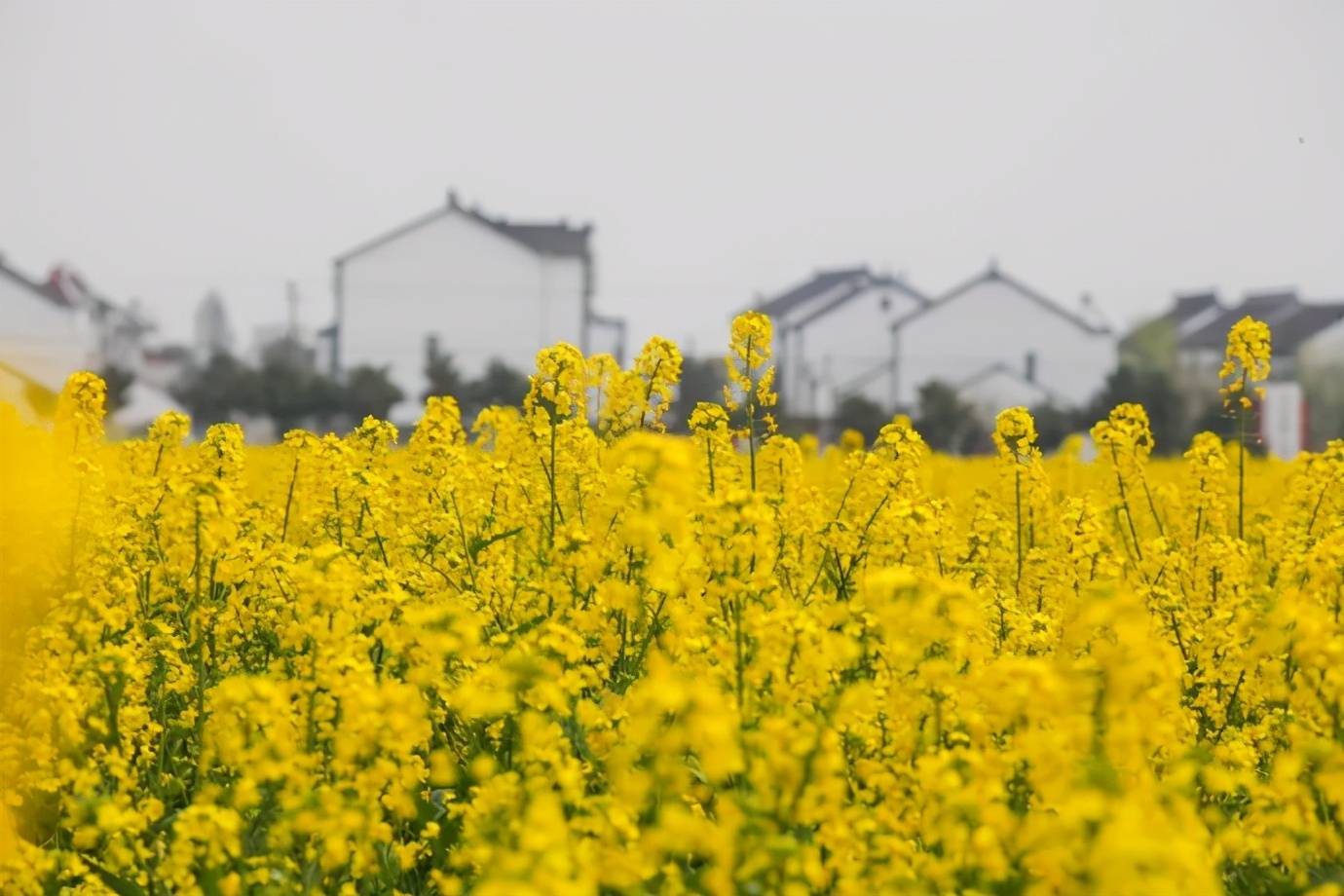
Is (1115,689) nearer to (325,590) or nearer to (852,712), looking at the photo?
(852,712)

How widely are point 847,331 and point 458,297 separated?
49.7ft

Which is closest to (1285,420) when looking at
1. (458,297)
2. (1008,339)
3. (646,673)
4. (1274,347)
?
(1274,347)

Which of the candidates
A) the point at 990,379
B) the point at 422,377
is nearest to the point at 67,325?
the point at 422,377

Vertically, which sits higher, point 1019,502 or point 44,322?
point 44,322

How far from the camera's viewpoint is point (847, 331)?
49.8m

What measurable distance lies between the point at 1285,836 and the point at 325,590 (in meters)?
1.84

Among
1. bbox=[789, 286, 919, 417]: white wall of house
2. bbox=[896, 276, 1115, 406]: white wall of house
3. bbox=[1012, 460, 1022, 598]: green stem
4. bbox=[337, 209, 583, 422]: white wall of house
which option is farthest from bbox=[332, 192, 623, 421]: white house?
bbox=[1012, 460, 1022, 598]: green stem

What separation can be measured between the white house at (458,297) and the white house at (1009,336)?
1095 centimetres

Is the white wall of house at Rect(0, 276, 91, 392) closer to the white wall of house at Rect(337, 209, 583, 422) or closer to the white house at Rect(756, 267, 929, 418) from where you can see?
the white wall of house at Rect(337, 209, 583, 422)

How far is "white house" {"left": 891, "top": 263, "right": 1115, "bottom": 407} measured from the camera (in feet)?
151

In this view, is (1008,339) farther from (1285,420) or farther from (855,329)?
(1285,420)

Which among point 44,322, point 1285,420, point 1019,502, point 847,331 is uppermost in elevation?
point 847,331

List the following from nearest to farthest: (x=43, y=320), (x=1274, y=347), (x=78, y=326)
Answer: (x=43, y=320) → (x=78, y=326) → (x=1274, y=347)

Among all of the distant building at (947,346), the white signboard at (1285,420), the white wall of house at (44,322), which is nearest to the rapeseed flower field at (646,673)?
the white wall of house at (44,322)
